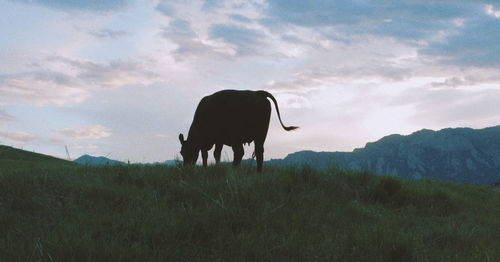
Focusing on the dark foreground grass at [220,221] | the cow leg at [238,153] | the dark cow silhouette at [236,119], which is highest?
the dark cow silhouette at [236,119]

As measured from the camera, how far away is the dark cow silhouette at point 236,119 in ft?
25.1

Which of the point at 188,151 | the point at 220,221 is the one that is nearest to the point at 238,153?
the point at 188,151

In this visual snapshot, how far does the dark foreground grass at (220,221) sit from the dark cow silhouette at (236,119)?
1.61 meters

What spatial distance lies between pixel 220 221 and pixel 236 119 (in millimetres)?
4100

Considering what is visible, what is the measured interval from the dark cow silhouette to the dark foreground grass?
1.61 m

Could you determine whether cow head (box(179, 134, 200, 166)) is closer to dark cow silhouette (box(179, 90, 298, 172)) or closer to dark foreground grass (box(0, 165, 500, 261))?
Answer: dark cow silhouette (box(179, 90, 298, 172))

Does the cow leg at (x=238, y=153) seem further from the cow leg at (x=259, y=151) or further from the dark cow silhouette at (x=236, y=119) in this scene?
the cow leg at (x=259, y=151)

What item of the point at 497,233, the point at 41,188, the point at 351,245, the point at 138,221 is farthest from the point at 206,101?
the point at 497,233

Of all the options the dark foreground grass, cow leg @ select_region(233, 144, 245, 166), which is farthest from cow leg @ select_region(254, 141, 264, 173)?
the dark foreground grass

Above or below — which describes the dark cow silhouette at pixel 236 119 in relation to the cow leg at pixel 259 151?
above

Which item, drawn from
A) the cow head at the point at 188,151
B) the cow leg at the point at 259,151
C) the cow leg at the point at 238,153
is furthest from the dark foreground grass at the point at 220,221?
the cow head at the point at 188,151

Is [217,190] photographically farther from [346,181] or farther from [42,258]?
[346,181]

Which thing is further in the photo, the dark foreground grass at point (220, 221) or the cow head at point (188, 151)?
the cow head at point (188, 151)

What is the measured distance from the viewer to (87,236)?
10.3 ft
